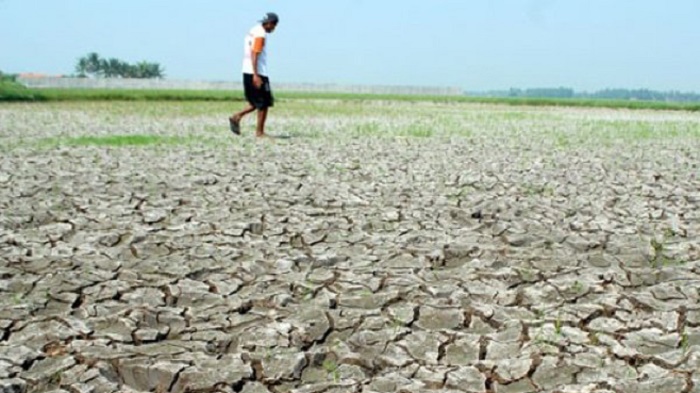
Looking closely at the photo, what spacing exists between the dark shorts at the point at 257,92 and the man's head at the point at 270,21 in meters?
0.64

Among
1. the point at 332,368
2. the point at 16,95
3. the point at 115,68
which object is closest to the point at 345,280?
the point at 332,368

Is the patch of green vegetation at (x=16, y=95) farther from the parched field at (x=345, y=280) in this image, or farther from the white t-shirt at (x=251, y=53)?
the parched field at (x=345, y=280)

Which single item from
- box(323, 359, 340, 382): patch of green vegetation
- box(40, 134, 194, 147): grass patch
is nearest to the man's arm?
box(40, 134, 194, 147): grass patch

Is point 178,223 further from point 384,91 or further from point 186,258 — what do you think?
point 384,91

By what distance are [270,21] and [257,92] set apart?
93 cm

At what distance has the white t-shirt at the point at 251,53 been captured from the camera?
8.80m

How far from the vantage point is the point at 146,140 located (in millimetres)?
9945

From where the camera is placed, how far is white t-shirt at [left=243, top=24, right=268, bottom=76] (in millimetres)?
8797

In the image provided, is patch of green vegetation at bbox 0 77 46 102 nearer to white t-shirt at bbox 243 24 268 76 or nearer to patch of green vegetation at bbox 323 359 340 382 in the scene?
white t-shirt at bbox 243 24 268 76

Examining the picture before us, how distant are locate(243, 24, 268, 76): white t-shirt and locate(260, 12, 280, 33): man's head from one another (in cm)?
5

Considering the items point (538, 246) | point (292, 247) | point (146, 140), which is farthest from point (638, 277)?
point (146, 140)

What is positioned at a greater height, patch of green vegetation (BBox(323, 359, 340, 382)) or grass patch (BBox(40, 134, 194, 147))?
patch of green vegetation (BBox(323, 359, 340, 382))

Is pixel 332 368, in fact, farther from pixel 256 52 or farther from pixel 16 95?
pixel 16 95

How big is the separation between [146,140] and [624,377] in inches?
337
